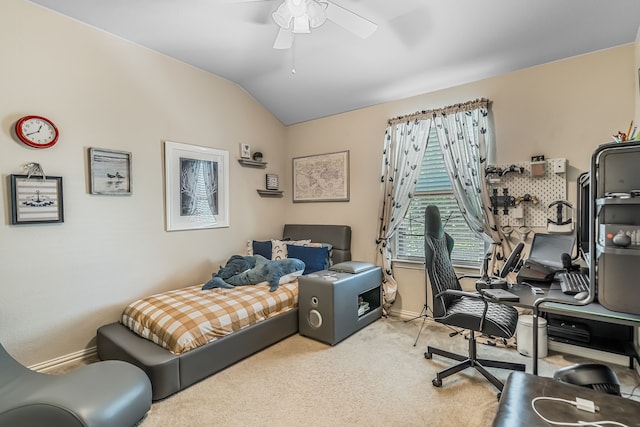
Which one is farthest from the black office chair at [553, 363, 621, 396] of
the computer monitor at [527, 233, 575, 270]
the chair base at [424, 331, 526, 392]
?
the computer monitor at [527, 233, 575, 270]

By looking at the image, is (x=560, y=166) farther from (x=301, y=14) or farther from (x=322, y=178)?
(x=322, y=178)

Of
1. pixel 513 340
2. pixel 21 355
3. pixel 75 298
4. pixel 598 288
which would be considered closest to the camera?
pixel 598 288

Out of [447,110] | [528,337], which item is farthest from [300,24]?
[528,337]

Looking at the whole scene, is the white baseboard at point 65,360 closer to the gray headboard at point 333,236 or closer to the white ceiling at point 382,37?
the gray headboard at point 333,236

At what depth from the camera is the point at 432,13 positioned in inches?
94.4

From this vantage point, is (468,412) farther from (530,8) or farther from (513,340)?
(530,8)

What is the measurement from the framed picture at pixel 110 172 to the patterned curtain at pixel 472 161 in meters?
3.19

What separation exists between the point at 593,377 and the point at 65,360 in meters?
3.55

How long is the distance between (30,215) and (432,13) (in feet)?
11.5

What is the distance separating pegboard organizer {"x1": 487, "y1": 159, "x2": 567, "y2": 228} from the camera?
2.69 m

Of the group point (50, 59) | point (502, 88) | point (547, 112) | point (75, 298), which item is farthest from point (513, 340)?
point (50, 59)

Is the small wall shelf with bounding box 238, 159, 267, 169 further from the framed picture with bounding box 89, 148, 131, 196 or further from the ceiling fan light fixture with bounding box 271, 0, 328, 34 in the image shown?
the ceiling fan light fixture with bounding box 271, 0, 328, 34

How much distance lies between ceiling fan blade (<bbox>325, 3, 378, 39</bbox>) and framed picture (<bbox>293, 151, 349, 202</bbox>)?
189 centimetres

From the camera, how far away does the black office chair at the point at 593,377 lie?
1300 mm
